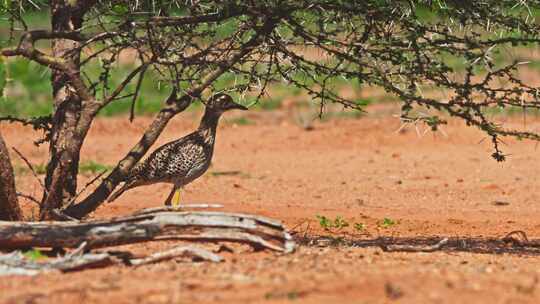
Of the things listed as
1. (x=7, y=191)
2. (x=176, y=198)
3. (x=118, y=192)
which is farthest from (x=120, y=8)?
(x=176, y=198)

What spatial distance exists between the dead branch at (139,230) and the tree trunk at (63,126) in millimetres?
1148

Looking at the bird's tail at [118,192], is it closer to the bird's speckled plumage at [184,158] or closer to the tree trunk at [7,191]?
the bird's speckled plumage at [184,158]

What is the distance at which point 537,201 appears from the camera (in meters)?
12.4

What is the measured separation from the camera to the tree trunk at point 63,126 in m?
8.33

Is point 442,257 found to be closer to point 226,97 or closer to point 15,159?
point 226,97

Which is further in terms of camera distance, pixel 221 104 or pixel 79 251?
pixel 221 104

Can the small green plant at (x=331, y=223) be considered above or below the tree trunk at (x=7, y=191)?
below

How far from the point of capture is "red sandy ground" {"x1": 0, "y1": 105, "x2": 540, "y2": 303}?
19.2 ft

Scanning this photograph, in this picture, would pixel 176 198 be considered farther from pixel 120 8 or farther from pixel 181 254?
pixel 181 254

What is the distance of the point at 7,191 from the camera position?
8.14 m

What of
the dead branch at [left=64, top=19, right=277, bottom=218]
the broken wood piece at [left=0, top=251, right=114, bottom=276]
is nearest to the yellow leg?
the dead branch at [left=64, top=19, right=277, bottom=218]

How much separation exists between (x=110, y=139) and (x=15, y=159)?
2.41 metres

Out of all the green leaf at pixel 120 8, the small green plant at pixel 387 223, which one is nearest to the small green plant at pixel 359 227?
the small green plant at pixel 387 223

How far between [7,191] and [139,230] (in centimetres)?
152
